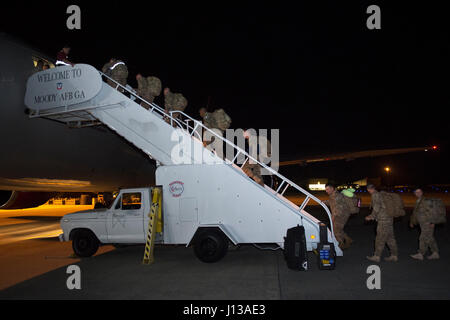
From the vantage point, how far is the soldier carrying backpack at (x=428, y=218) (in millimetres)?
7874

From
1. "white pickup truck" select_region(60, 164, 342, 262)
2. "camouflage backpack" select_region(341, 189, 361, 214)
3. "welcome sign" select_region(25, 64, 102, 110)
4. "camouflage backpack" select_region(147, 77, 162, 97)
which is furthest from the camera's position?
"camouflage backpack" select_region(147, 77, 162, 97)

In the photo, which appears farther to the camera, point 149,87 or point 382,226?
point 149,87

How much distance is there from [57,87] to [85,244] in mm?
4185

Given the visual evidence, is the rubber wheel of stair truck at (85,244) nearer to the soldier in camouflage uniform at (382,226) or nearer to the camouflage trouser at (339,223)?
the camouflage trouser at (339,223)

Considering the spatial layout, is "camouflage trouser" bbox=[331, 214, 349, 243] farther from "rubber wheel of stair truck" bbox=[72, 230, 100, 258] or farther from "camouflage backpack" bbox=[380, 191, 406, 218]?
"rubber wheel of stair truck" bbox=[72, 230, 100, 258]

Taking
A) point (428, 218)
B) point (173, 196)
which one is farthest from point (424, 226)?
point (173, 196)

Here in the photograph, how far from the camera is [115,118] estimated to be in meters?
8.70

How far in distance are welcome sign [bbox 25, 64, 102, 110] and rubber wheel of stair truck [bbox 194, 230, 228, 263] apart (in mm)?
4532

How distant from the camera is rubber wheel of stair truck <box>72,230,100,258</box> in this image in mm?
8945

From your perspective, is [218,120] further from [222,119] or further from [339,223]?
[339,223]

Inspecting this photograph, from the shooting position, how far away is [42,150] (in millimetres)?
8992

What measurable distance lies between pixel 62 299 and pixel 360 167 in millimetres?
50469

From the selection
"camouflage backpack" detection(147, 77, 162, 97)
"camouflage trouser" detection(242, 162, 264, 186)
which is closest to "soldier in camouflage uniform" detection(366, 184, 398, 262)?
"camouflage trouser" detection(242, 162, 264, 186)
